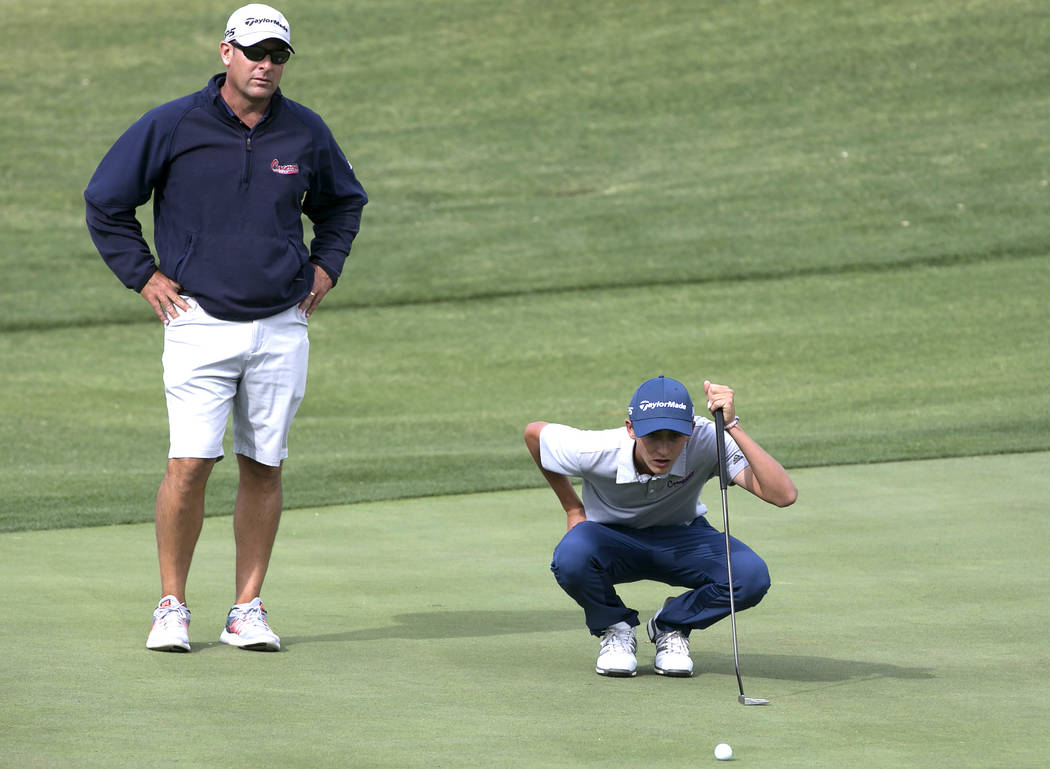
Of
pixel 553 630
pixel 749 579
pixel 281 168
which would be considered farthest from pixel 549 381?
pixel 749 579

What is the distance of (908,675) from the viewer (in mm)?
5336

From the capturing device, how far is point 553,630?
6.16 metres

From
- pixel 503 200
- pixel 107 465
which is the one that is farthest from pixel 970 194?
pixel 107 465

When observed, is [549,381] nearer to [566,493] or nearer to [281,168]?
[566,493]

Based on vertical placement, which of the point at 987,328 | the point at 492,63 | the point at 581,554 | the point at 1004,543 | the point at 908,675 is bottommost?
the point at 908,675

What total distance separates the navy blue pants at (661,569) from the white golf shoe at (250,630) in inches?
36.3

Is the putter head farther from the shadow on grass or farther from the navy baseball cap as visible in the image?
the navy baseball cap

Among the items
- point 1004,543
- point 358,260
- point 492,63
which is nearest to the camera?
point 1004,543

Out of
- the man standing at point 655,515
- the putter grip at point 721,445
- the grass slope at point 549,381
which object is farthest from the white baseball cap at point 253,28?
the grass slope at point 549,381

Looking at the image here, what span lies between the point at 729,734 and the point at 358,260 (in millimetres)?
19211

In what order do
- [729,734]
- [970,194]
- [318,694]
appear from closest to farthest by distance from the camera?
[729,734], [318,694], [970,194]

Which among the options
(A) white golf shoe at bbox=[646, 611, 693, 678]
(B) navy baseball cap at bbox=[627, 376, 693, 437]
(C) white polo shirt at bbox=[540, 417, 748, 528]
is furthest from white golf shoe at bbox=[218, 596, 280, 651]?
(B) navy baseball cap at bbox=[627, 376, 693, 437]

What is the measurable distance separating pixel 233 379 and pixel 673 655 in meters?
1.68

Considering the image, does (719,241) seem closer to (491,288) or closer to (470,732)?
(491,288)
